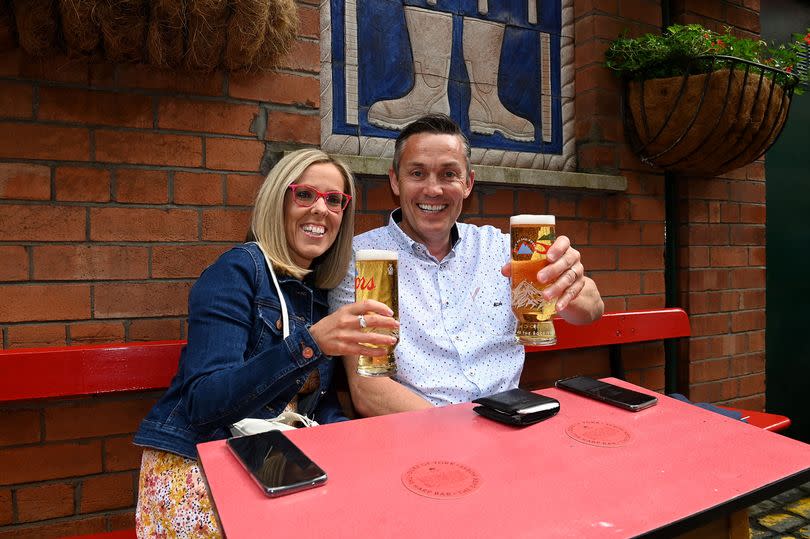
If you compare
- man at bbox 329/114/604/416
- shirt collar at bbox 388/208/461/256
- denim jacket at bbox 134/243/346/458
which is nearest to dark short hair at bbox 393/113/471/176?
man at bbox 329/114/604/416

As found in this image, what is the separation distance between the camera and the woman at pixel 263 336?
3.84ft

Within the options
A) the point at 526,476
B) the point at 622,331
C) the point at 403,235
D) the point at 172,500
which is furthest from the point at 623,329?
the point at 172,500

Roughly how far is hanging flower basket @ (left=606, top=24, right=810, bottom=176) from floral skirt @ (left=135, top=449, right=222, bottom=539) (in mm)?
2419

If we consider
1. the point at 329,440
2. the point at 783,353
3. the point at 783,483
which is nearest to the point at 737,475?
the point at 783,483

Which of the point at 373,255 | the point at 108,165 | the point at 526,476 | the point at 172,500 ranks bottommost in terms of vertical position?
the point at 172,500

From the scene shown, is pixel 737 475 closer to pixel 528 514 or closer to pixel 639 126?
pixel 528 514

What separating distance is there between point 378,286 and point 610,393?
63cm

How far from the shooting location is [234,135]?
189cm

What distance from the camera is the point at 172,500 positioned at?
1271 mm

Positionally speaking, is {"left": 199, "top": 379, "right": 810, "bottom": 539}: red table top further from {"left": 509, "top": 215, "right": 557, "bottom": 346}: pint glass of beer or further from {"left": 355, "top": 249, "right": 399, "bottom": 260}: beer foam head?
{"left": 355, "top": 249, "right": 399, "bottom": 260}: beer foam head

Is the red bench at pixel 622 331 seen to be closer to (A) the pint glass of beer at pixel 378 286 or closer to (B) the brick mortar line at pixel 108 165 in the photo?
(A) the pint glass of beer at pixel 378 286

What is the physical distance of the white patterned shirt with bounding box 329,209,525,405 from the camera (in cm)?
168

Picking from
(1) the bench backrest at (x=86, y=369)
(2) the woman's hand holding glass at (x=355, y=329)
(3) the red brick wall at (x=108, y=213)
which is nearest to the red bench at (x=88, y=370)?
(1) the bench backrest at (x=86, y=369)

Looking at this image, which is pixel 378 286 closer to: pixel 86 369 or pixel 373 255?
pixel 373 255
